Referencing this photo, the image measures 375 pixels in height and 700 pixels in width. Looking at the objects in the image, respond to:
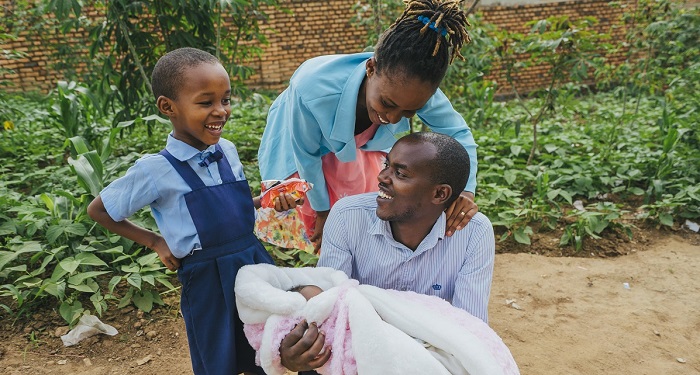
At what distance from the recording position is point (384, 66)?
5.12 feet

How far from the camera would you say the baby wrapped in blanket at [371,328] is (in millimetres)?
1272

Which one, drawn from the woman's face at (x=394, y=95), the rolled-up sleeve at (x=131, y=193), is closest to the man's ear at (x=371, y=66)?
the woman's face at (x=394, y=95)

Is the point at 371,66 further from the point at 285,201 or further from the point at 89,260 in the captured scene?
the point at 89,260

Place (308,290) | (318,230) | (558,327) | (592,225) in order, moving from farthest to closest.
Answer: (592,225)
(558,327)
(318,230)
(308,290)

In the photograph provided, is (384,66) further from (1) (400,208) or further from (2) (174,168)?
(2) (174,168)

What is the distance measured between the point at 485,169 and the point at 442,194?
114 inches

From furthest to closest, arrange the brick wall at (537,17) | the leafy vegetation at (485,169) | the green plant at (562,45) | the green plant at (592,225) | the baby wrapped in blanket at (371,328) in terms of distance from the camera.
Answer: the brick wall at (537,17) < the green plant at (562,45) < the green plant at (592,225) < the leafy vegetation at (485,169) < the baby wrapped in blanket at (371,328)

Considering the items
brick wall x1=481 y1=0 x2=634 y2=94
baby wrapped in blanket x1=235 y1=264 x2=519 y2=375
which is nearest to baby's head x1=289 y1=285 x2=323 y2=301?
baby wrapped in blanket x1=235 y1=264 x2=519 y2=375

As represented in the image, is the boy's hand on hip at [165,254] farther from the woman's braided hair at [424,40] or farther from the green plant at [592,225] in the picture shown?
the green plant at [592,225]

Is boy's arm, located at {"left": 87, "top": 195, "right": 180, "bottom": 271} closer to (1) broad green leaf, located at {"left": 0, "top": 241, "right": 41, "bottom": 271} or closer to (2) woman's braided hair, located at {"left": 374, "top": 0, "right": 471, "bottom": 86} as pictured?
(2) woman's braided hair, located at {"left": 374, "top": 0, "right": 471, "bottom": 86}

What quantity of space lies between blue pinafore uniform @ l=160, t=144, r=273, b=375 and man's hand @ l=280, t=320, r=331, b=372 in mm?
281

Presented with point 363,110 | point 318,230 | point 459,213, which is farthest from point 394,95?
point 318,230

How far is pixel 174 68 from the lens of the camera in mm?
1480

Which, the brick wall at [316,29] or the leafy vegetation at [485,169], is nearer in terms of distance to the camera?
the leafy vegetation at [485,169]
